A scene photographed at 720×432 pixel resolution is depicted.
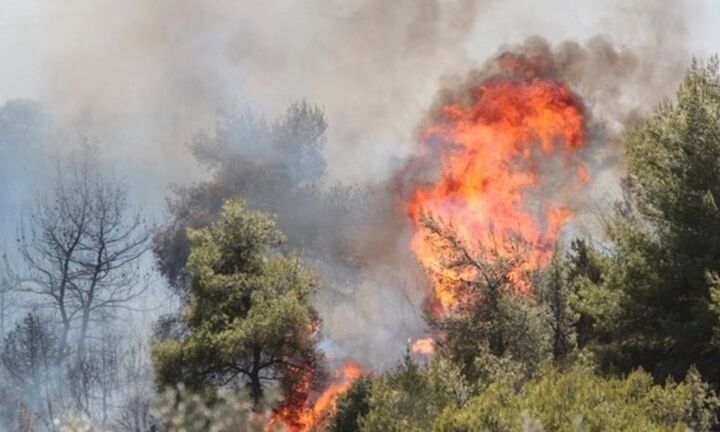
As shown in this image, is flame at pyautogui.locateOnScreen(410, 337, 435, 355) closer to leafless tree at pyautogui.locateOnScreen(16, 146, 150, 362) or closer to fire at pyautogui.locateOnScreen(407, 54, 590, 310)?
fire at pyautogui.locateOnScreen(407, 54, 590, 310)

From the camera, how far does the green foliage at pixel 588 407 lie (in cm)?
1443

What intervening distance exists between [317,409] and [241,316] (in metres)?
13.0

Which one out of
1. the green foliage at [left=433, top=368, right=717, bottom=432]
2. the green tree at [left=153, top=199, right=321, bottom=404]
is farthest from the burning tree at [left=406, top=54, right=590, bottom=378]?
the green foliage at [left=433, top=368, right=717, bottom=432]

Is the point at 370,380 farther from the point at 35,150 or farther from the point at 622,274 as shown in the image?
the point at 35,150

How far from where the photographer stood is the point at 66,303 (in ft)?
140

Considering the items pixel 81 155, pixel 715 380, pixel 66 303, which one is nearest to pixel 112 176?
pixel 81 155

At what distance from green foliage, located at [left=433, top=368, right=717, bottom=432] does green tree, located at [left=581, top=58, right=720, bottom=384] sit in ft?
15.0

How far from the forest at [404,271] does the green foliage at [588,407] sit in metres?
0.06

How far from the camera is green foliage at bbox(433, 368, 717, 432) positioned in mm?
14430

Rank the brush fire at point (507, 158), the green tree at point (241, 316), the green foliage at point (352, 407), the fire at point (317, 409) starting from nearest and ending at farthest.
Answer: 1. the green tree at point (241, 316)
2. the green foliage at point (352, 407)
3. the fire at point (317, 409)
4. the brush fire at point (507, 158)

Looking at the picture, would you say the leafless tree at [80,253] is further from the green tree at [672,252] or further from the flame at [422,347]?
the green tree at [672,252]

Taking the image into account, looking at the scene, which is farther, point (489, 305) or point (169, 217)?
point (169, 217)

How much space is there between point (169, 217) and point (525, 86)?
22122 mm

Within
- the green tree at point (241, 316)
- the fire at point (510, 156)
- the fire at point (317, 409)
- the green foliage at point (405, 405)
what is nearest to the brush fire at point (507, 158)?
the fire at point (510, 156)
